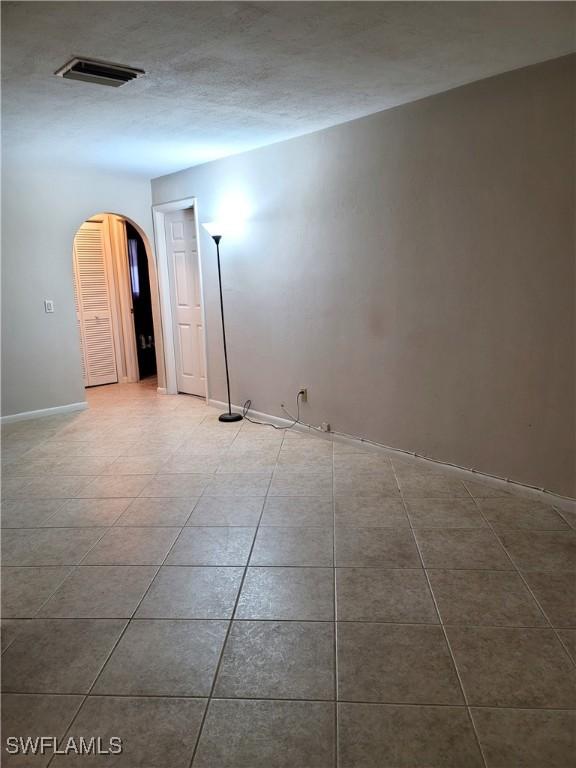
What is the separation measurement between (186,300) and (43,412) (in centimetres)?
187

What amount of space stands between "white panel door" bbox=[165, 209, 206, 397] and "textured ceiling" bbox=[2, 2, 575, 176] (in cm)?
185

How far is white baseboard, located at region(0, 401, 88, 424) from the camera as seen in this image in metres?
5.23

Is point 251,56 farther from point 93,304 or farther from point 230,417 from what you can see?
point 93,304

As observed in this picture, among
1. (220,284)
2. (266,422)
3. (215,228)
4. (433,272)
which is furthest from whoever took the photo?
(220,284)

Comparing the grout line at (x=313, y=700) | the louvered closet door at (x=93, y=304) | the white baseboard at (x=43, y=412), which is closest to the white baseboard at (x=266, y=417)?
the white baseboard at (x=43, y=412)

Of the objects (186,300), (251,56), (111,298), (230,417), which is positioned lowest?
(230,417)

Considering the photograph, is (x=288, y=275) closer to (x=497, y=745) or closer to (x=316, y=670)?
(x=316, y=670)

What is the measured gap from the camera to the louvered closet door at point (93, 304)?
660cm

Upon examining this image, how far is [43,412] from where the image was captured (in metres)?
5.46

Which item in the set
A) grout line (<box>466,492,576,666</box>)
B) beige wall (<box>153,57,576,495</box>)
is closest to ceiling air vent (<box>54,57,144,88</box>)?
beige wall (<box>153,57,576,495</box>)

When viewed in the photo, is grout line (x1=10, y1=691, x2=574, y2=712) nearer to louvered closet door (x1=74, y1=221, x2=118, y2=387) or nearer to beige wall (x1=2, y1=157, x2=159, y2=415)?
beige wall (x1=2, y1=157, x2=159, y2=415)

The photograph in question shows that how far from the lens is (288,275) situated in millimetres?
4547

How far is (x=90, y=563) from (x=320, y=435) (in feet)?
7.52

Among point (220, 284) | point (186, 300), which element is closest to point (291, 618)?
point (220, 284)
